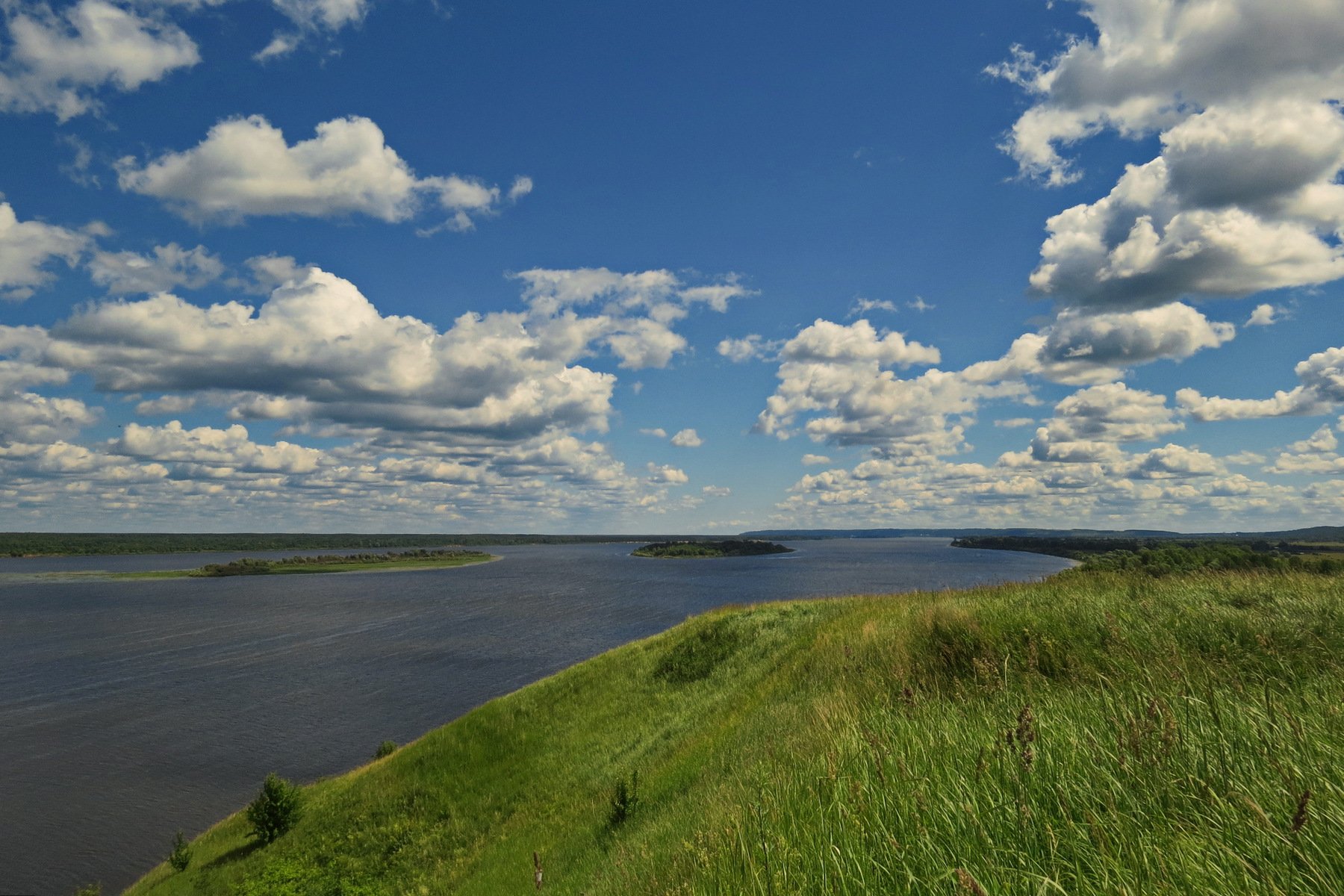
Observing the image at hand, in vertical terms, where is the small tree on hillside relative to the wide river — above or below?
above

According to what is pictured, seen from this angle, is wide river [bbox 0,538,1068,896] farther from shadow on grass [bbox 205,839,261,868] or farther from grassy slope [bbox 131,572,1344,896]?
grassy slope [bbox 131,572,1344,896]

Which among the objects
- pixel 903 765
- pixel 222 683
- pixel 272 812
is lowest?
pixel 222 683

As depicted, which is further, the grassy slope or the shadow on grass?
the shadow on grass

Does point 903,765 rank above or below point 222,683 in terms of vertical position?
above

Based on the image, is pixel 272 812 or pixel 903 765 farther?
pixel 272 812

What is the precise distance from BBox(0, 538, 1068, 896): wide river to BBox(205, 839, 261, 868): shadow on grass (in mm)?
7984

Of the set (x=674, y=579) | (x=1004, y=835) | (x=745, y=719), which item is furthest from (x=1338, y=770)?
(x=674, y=579)

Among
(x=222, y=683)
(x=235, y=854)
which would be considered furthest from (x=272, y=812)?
(x=222, y=683)

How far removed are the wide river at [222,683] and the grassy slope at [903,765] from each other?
12876mm

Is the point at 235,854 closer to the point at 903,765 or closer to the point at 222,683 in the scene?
the point at 903,765

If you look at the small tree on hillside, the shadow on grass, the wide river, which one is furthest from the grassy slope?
the wide river

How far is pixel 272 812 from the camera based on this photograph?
77.0 feet

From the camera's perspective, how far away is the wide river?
113ft

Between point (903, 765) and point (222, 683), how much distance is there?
7517 centimetres
